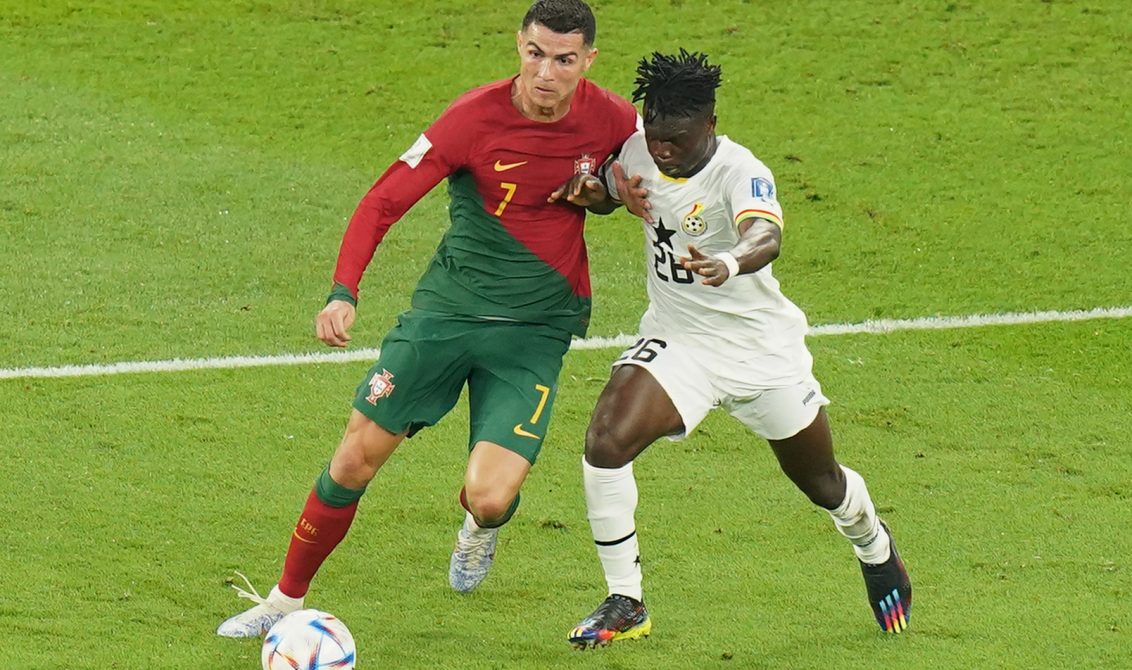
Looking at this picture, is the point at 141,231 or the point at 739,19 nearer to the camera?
the point at 141,231

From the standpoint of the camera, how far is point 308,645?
18.4 ft

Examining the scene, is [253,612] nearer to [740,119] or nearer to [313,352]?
[313,352]

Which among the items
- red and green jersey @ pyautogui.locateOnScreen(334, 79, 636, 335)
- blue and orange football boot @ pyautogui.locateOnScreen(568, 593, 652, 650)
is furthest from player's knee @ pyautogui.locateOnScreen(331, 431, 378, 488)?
blue and orange football boot @ pyautogui.locateOnScreen(568, 593, 652, 650)

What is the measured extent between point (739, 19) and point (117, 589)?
871 centimetres

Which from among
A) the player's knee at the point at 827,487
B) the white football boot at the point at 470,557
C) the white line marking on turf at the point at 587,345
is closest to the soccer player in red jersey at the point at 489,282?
the white football boot at the point at 470,557

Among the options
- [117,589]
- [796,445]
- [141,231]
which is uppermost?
[796,445]

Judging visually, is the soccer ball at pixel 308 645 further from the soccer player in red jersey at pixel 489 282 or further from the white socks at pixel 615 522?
the white socks at pixel 615 522

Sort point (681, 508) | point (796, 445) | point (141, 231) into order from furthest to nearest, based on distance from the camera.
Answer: point (141, 231) < point (681, 508) < point (796, 445)

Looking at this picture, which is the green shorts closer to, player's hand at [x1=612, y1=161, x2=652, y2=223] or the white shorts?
the white shorts

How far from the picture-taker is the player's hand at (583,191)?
6.11 metres

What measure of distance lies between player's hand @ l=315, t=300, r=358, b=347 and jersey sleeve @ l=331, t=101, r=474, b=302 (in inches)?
10.4

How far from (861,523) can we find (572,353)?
3.11 m

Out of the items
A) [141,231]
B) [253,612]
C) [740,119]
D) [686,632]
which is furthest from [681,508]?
[740,119]

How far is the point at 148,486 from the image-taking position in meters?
7.48
